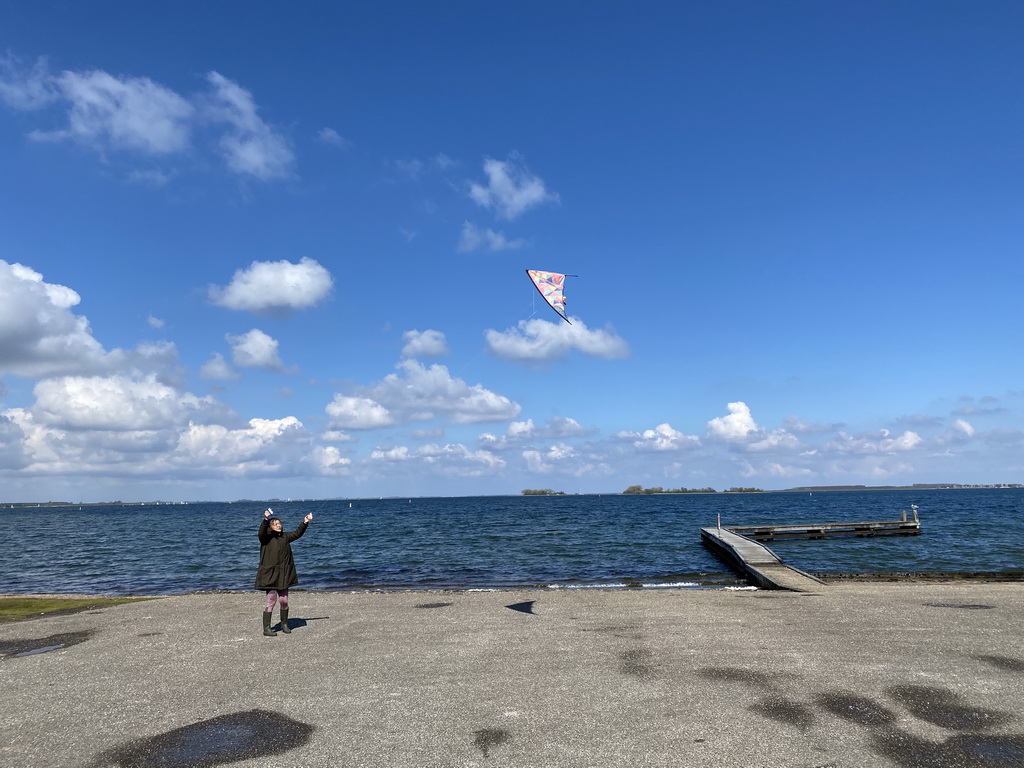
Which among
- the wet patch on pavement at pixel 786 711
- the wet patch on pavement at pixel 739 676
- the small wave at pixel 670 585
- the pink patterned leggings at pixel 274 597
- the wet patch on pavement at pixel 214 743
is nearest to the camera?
the wet patch on pavement at pixel 214 743

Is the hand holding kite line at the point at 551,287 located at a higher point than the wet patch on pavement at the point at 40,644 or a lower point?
higher

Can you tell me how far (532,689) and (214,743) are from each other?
3527mm

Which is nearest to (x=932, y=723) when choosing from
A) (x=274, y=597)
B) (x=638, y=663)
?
(x=638, y=663)

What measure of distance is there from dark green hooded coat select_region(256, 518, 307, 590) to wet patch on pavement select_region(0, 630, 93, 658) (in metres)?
3.48

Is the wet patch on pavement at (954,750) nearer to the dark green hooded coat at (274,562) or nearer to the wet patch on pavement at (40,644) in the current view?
the dark green hooded coat at (274,562)

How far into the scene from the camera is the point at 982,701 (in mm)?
7457

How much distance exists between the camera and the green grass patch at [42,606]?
51.6 ft

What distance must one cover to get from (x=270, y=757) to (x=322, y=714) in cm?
115

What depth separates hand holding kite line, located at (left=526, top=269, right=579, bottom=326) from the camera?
64.2ft

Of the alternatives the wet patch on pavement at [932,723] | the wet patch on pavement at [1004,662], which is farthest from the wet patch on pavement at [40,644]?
the wet patch on pavement at [1004,662]

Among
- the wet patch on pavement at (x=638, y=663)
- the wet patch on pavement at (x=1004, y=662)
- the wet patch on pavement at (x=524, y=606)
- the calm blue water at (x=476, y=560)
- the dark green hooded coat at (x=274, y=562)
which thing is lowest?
the calm blue water at (x=476, y=560)

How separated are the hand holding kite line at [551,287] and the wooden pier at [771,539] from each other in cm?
996

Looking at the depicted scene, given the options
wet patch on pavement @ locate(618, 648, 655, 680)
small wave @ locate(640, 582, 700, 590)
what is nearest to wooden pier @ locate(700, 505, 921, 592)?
small wave @ locate(640, 582, 700, 590)

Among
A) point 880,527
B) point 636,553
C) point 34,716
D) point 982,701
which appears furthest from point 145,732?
point 880,527
